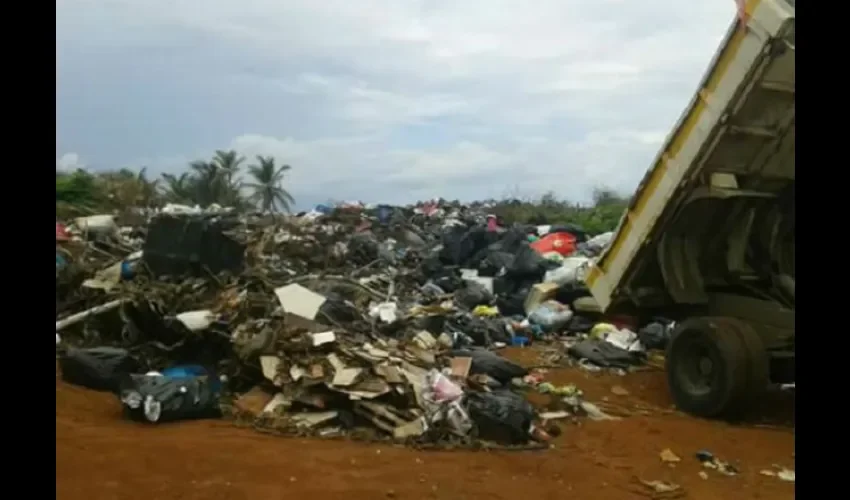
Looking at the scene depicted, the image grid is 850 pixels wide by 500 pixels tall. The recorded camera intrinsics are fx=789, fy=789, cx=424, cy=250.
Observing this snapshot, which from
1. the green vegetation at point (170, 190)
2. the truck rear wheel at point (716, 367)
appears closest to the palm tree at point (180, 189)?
the green vegetation at point (170, 190)

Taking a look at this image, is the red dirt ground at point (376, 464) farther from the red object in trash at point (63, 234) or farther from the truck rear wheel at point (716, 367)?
the red object in trash at point (63, 234)

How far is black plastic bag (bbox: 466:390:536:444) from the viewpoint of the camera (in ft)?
19.0

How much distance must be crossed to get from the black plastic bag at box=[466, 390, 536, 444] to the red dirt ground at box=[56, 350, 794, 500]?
9.1 inches

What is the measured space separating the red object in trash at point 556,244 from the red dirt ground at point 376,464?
7.63 meters

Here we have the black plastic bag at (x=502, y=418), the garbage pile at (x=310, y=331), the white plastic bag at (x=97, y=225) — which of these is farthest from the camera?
the white plastic bag at (x=97, y=225)

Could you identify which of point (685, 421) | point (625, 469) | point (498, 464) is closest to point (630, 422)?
point (685, 421)

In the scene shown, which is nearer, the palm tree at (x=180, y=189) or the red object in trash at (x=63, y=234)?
the red object in trash at (x=63, y=234)

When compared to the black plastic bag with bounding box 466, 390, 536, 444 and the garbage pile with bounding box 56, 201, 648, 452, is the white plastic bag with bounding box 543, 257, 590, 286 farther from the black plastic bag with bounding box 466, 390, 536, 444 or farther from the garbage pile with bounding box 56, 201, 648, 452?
the black plastic bag with bounding box 466, 390, 536, 444

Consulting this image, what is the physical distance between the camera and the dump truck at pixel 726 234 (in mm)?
5875

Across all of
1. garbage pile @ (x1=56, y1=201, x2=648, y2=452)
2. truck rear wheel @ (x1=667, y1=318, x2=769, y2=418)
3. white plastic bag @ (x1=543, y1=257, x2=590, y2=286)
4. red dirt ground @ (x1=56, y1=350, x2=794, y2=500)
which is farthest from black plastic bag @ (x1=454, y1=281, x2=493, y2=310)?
red dirt ground @ (x1=56, y1=350, x2=794, y2=500)

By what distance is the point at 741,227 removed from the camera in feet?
22.9
